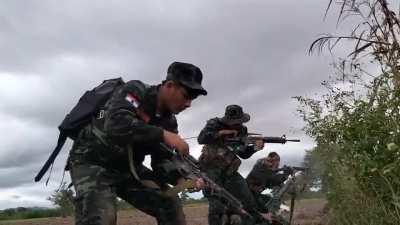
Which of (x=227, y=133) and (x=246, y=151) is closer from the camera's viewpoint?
(x=227, y=133)

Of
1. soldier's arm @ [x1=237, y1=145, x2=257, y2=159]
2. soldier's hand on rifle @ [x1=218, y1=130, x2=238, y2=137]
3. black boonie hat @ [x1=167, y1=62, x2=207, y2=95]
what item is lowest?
black boonie hat @ [x1=167, y1=62, x2=207, y2=95]

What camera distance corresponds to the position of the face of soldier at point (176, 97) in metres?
4.29

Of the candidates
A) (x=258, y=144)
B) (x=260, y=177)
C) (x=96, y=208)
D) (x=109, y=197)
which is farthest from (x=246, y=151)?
(x=96, y=208)

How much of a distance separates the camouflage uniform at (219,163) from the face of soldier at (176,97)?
119 inches

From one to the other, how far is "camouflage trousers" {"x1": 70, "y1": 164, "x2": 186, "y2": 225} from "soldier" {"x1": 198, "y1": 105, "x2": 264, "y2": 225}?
2.70 meters

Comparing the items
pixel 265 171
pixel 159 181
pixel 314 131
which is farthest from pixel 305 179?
pixel 159 181

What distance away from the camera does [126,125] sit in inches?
161

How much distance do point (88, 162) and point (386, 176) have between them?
205cm

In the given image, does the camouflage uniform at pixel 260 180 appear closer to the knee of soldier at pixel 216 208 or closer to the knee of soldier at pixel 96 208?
the knee of soldier at pixel 216 208

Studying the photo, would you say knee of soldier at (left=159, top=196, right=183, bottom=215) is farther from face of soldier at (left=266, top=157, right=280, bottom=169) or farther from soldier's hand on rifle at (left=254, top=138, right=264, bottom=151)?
face of soldier at (left=266, top=157, right=280, bottom=169)

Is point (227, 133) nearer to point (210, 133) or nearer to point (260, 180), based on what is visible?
point (210, 133)

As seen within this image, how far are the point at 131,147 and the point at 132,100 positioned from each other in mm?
353

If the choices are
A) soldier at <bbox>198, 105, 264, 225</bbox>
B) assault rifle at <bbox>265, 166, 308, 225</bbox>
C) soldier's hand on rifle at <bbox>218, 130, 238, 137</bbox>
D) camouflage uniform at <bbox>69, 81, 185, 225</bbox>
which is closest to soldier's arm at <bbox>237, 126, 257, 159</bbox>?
soldier at <bbox>198, 105, 264, 225</bbox>

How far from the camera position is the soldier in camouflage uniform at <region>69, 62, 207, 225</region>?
13.6ft
